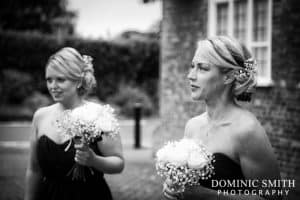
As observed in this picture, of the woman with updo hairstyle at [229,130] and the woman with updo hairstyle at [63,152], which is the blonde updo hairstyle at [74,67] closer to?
the woman with updo hairstyle at [63,152]

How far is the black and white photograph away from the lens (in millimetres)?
3010

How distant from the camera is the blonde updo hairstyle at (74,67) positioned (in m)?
4.06

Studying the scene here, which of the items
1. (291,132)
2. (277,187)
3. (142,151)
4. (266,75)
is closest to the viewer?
(277,187)

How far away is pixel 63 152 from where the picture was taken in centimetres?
400

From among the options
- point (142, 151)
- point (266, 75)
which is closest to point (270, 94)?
point (266, 75)

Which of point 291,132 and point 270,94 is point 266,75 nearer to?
point 270,94

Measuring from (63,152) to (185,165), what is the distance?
1.43 m

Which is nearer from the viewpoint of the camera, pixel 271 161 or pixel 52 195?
pixel 271 161

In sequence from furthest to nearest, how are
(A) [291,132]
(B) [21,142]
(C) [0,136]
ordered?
(C) [0,136] → (B) [21,142] → (A) [291,132]

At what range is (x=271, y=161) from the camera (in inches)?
116

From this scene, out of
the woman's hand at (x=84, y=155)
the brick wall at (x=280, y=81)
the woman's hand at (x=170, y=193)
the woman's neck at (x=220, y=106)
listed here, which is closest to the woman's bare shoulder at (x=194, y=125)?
the woman's neck at (x=220, y=106)

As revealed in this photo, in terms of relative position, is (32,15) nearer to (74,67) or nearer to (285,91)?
(285,91)

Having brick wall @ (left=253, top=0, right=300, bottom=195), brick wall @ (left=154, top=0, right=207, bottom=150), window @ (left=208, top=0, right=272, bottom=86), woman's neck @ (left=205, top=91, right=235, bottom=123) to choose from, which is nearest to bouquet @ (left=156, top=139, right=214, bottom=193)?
woman's neck @ (left=205, top=91, right=235, bottom=123)

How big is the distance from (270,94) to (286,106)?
47 centimetres
